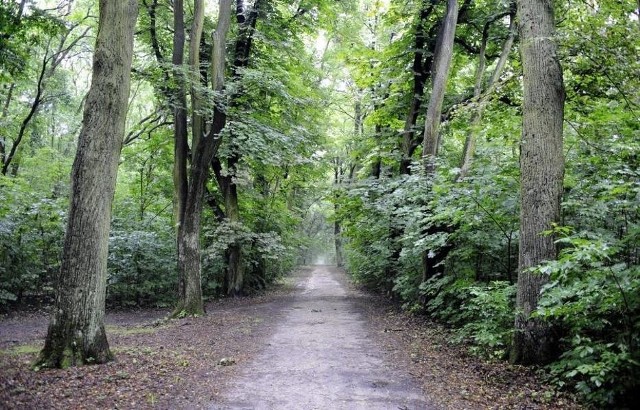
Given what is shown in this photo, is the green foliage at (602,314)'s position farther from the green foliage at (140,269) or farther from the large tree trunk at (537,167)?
the green foliage at (140,269)

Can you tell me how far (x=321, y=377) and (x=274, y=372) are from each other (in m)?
0.77

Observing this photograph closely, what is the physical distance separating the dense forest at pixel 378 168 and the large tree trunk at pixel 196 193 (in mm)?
55

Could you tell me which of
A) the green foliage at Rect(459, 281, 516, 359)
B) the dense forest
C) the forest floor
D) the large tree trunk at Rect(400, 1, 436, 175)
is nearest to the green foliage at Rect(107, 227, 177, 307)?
the dense forest

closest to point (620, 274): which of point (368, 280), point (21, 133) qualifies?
point (368, 280)

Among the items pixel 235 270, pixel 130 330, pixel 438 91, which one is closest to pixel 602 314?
pixel 438 91

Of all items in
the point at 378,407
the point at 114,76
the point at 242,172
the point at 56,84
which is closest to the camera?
the point at 378,407

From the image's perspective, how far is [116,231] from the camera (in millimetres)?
16000

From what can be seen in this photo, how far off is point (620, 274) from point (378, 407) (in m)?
2.96

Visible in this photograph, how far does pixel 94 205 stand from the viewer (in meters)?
6.50

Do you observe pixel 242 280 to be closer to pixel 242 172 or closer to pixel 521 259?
pixel 242 172

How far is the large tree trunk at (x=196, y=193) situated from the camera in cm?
1212

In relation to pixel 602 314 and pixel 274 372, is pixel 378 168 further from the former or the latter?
pixel 602 314

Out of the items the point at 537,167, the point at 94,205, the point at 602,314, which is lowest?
the point at 602,314

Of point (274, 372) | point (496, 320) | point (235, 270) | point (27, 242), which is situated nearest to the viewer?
point (274, 372)
